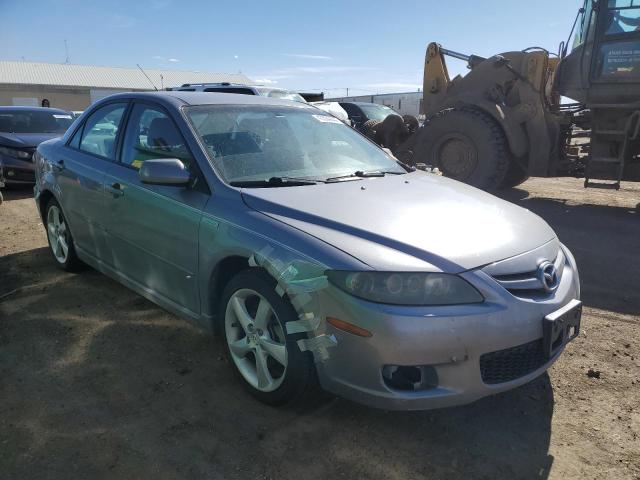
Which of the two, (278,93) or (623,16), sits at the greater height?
(623,16)

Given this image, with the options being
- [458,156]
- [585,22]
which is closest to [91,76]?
[458,156]

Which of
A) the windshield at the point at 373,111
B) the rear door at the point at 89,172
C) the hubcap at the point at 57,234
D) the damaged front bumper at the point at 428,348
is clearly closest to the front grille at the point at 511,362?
the damaged front bumper at the point at 428,348

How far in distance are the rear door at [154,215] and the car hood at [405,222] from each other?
46 centimetres

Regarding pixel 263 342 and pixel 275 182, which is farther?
pixel 275 182

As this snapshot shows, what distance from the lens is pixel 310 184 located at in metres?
3.03

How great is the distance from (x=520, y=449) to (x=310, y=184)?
1.77 m

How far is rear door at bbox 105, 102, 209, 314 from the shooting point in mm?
2959

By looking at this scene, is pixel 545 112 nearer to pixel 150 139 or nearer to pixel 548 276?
pixel 548 276

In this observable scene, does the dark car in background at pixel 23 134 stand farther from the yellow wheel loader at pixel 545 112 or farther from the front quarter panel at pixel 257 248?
the front quarter panel at pixel 257 248

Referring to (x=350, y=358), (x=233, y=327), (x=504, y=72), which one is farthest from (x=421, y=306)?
(x=504, y=72)

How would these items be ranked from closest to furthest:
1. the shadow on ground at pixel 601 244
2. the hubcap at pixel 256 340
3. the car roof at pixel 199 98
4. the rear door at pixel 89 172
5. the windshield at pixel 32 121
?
the hubcap at pixel 256 340 < the car roof at pixel 199 98 < the rear door at pixel 89 172 < the shadow on ground at pixel 601 244 < the windshield at pixel 32 121

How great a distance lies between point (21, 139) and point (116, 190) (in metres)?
7.05

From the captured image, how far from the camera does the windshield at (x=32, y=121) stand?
390 inches

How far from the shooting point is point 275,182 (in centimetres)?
297
